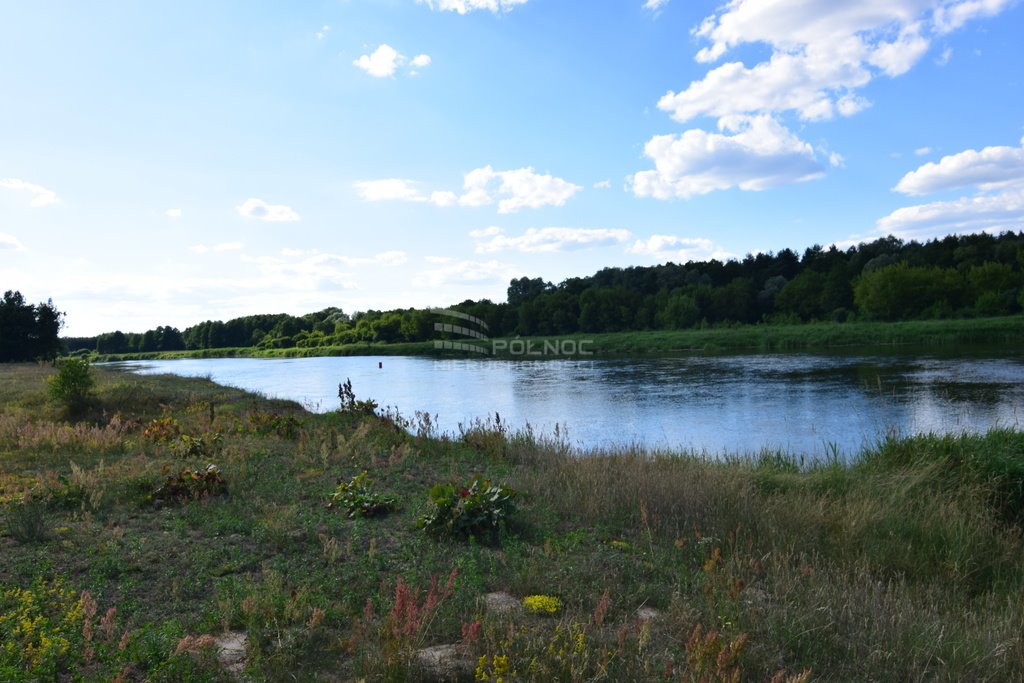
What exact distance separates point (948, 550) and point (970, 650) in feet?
9.27

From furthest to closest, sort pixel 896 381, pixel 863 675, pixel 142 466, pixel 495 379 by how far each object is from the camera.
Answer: pixel 495 379, pixel 896 381, pixel 142 466, pixel 863 675

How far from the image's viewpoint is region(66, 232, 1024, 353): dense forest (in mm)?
64625

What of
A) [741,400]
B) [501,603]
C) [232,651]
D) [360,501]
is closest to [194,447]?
[360,501]

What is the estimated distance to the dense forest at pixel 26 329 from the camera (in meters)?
42.5

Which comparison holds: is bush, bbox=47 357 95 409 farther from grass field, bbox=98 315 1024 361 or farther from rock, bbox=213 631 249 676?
grass field, bbox=98 315 1024 361

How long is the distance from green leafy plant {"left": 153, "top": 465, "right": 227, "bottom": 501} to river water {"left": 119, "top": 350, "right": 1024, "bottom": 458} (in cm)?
736

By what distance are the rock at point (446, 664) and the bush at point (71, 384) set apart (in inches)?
589

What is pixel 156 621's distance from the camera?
4.31m

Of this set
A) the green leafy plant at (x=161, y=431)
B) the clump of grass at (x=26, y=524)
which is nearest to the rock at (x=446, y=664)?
the clump of grass at (x=26, y=524)

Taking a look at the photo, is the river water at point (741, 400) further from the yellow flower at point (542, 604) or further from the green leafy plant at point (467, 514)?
the yellow flower at point (542, 604)

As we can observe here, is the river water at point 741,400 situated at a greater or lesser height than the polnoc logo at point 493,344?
lesser

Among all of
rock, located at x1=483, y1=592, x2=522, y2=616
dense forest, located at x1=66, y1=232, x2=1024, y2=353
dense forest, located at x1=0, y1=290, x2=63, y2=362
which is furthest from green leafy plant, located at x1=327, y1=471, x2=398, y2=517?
dense forest, located at x1=66, y1=232, x2=1024, y2=353

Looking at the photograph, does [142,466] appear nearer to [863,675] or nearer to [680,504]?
[680,504]

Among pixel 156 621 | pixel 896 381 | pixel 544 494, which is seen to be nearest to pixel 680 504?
pixel 544 494
